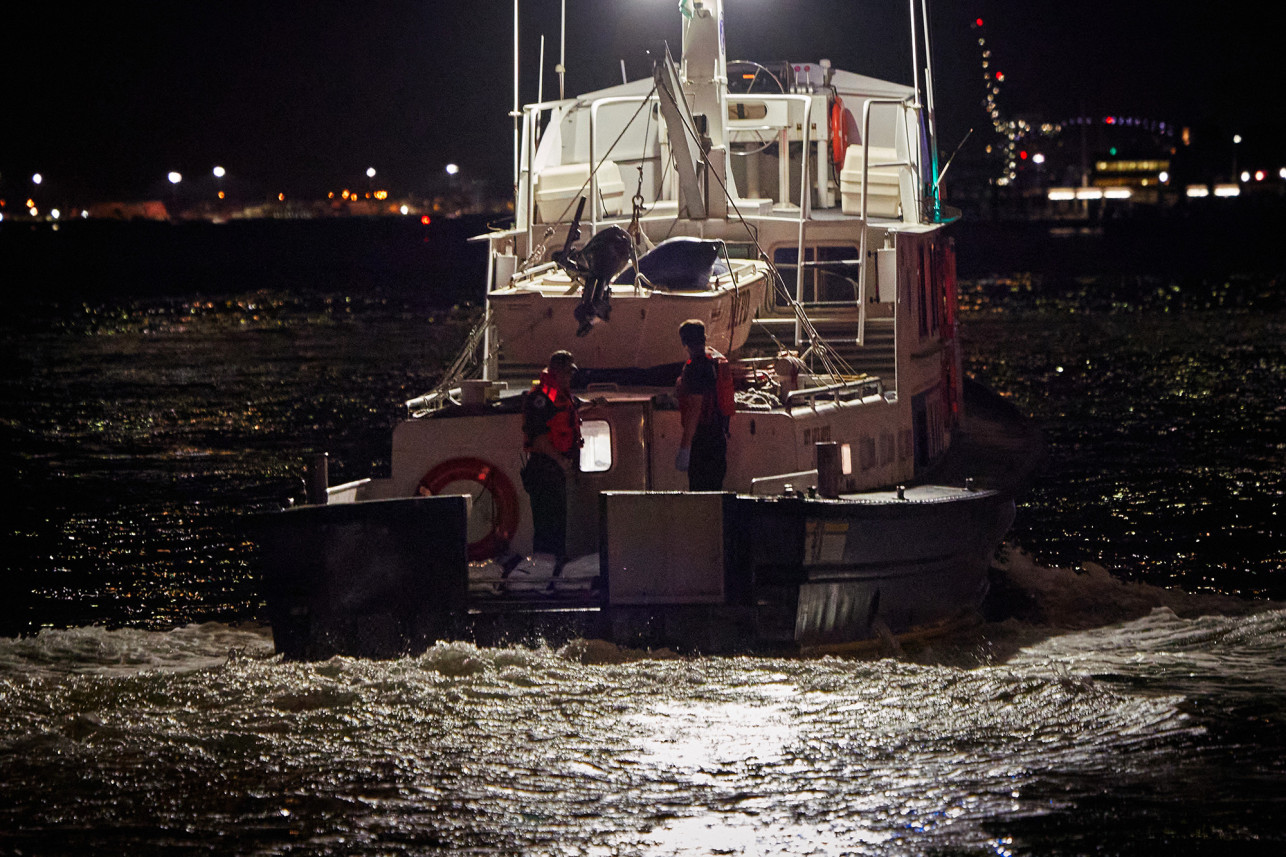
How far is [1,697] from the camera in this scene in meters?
10.3

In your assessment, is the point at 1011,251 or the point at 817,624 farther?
the point at 1011,251

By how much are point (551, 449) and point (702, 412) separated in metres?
1.13

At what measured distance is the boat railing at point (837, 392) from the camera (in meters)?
12.1

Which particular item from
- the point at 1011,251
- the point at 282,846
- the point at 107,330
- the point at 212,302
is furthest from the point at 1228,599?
the point at 1011,251

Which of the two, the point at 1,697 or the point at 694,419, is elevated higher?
the point at 694,419

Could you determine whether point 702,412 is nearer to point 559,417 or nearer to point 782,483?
point 782,483

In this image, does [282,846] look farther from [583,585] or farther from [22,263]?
[22,263]

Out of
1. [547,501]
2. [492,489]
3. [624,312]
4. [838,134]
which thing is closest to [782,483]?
[547,501]

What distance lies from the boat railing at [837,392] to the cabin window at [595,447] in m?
1.46

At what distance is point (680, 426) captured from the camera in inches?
458

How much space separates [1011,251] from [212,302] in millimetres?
67813

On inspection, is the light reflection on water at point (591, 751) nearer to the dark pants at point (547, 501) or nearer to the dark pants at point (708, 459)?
the dark pants at point (547, 501)

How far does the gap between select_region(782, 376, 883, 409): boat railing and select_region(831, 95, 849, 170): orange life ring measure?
3.27 metres

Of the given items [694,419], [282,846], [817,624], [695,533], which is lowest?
[282,846]
